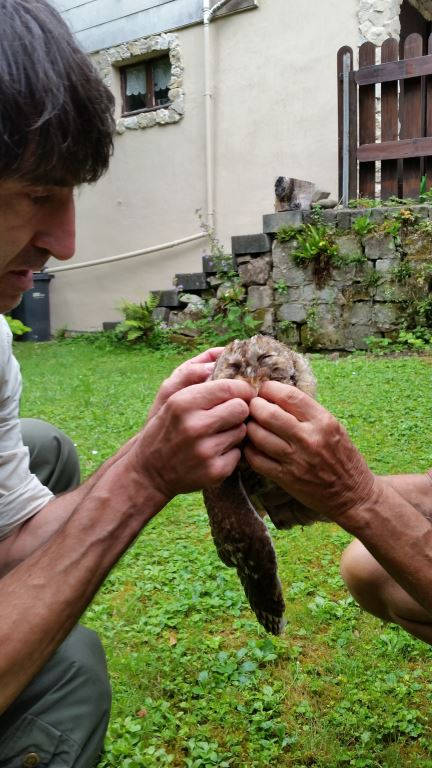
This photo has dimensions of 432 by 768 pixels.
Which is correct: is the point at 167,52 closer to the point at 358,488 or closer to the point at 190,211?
the point at 190,211

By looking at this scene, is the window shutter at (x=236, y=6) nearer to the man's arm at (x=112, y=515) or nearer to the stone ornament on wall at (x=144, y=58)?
the stone ornament on wall at (x=144, y=58)

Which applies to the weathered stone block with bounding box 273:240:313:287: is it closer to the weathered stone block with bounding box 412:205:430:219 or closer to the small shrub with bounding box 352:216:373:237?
the small shrub with bounding box 352:216:373:237

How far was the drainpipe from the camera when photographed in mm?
11523

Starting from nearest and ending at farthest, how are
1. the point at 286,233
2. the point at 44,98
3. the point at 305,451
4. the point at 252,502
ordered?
1. the point at 44,98
2. the point at 305,451
3. the point at 252,502
4. the point at 286,233

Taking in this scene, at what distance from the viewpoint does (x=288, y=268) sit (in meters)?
9.19

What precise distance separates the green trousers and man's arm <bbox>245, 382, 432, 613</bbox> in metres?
0.86

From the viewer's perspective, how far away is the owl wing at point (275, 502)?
6.89 ft

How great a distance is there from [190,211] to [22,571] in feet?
36.9

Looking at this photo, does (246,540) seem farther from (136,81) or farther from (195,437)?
(136,81)

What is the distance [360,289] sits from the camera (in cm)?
876

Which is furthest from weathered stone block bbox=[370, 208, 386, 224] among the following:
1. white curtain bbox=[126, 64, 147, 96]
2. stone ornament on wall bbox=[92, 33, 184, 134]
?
white curtain bbox=[126, 64, 147, 96]

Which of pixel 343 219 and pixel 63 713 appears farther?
pixel 343 219

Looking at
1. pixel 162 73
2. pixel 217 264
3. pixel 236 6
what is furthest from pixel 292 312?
pixel 162 73

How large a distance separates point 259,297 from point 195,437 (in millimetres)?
8034
